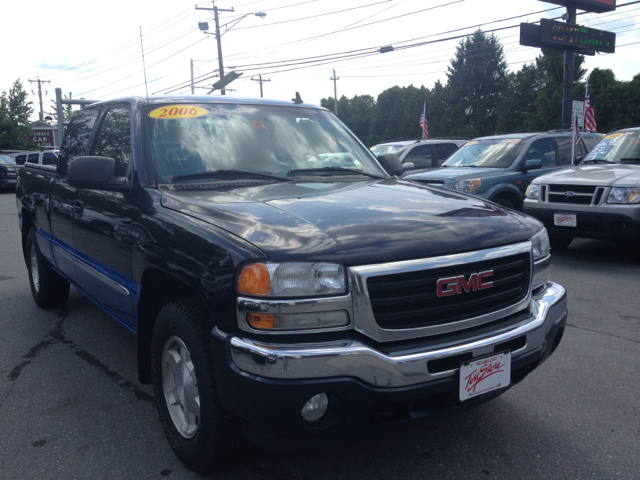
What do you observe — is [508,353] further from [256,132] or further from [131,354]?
[131,354]

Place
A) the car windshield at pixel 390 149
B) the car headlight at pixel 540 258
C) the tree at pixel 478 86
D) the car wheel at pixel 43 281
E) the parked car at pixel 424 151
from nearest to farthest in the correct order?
1. the car headlight at pixel 540 258
2. the car wheel at pixel 43 281
3. the parked car at pixel 424 151
4. the car windshield at pixel 390 149
5. the tree at pixel 478 86

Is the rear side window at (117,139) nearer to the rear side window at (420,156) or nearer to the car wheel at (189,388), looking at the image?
the car wheel at (189,388)

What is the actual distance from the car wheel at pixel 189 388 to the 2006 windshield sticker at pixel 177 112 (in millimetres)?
1332

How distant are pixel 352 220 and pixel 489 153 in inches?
323

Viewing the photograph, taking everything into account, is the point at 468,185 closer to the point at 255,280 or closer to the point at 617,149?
the point at 617,149

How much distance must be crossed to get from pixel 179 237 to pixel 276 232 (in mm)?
534

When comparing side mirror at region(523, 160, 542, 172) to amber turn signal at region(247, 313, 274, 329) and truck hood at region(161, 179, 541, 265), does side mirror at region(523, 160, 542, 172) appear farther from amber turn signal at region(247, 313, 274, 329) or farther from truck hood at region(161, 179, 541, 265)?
amber turn signal at region(247, 313, 274, 329)

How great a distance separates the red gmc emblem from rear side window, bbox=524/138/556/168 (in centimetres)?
794

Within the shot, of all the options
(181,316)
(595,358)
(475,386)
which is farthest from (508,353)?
(595,358)

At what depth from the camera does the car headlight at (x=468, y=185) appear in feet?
28.7

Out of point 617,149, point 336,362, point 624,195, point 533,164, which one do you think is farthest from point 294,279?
point 617,149

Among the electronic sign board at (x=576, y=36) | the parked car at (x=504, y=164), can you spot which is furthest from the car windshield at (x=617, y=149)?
the electronic sign board at (x=576, y=36)

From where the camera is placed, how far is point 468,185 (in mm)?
8781

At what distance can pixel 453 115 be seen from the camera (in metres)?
75.1
